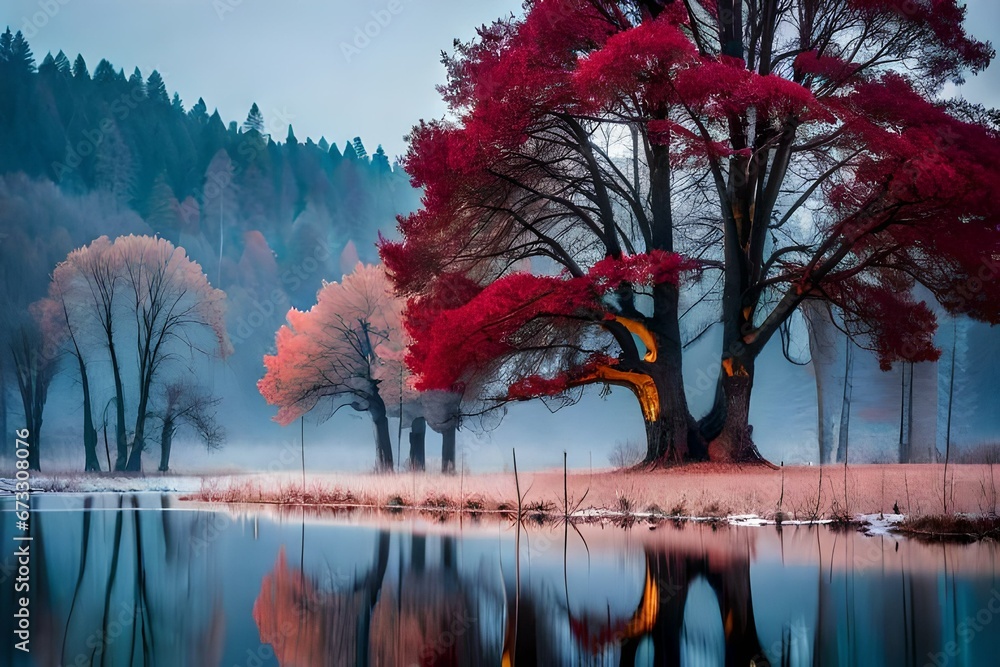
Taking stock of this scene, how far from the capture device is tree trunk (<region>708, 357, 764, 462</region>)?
10.5 metres

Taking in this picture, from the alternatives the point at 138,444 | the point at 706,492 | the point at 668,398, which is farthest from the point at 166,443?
the point at 706,492

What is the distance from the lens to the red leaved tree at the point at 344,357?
16.6m

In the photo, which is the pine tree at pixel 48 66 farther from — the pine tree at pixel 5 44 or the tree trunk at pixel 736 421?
the tree trunk at pixel 736 421

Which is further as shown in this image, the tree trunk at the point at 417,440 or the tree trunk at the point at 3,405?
the tree trunk at the point at 3,405

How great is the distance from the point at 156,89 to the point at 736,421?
19353 millimetres

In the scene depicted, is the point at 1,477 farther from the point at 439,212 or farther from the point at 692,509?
the point at 692,509

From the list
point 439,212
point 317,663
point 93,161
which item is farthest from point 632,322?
point 93,161

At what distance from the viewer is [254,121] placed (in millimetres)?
25688

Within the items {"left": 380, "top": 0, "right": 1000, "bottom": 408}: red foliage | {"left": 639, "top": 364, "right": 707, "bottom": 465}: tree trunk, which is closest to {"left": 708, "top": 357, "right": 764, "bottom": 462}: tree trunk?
{"left": 639, "top": 364, "right": 707, "bottom": 465}: tree trunk

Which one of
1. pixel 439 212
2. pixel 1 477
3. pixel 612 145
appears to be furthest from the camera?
pixel 1 477

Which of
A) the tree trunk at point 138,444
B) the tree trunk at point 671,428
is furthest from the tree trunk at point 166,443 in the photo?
the tree trunk at point 671,428

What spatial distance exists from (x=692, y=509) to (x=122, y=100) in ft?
66.1

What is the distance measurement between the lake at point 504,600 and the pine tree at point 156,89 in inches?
775

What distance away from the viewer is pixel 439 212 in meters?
10.9
